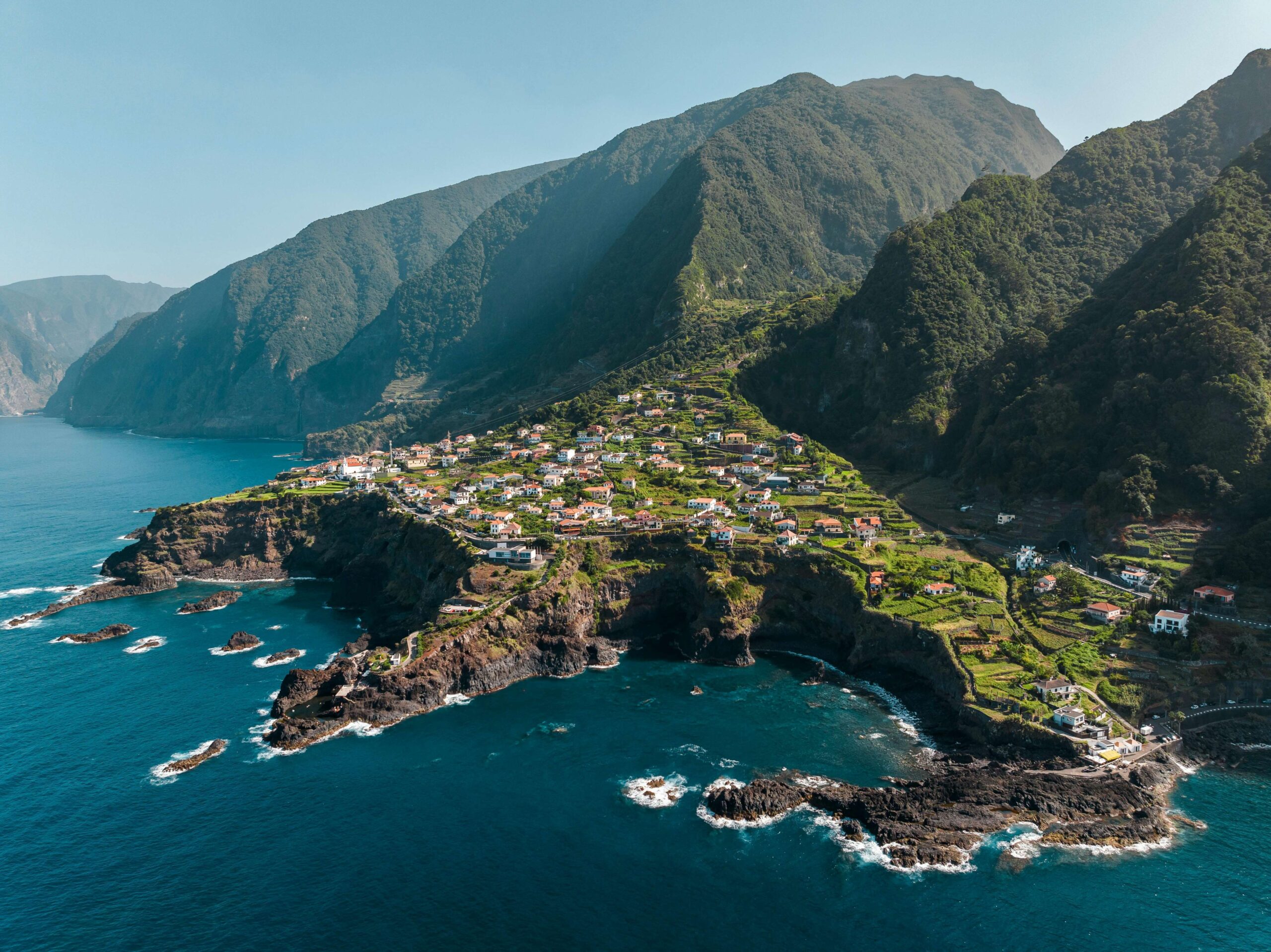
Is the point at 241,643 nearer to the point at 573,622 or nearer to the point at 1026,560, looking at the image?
the point at 573,622

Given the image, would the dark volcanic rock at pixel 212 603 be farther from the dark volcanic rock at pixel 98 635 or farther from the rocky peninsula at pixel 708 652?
the rocky peninsula at pixel 708 652

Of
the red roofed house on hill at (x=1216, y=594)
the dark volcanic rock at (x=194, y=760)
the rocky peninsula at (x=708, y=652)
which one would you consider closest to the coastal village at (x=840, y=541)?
the red roofed house on hill at (x=1216, y=594)

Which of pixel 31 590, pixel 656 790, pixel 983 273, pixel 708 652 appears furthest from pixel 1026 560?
pixel 31 590

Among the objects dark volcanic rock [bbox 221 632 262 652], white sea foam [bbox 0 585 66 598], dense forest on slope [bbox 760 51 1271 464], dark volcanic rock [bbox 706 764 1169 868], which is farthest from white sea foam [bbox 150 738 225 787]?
dense forest on slope [bbox 760 51 1271 464]

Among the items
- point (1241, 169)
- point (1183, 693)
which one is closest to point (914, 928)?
Result: point (1183, 693)

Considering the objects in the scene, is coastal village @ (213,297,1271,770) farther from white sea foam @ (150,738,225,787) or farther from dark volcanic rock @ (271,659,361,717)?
white sea foam @ (150,738,225,787)

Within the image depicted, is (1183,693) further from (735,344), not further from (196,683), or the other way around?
(735,344)
